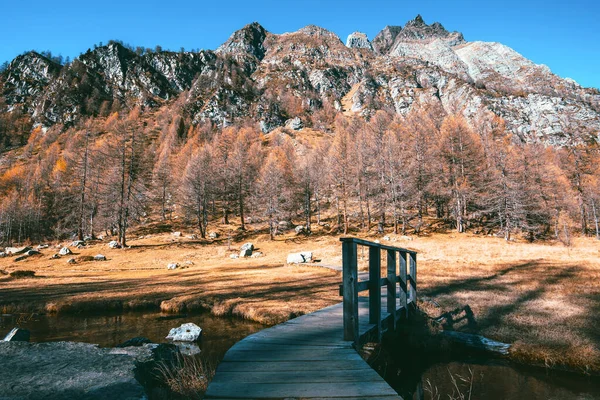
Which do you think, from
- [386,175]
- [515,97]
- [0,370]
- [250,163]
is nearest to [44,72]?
[250,163]

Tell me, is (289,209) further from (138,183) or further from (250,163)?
(138,183)

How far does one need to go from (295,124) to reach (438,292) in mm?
143316

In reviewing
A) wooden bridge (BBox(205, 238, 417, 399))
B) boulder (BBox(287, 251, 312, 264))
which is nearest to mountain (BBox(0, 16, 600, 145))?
boulder (BBox(287, 251, 312, 264))

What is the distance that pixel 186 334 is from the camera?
10695mm

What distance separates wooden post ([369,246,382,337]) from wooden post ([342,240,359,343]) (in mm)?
920

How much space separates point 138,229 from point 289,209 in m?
24.9

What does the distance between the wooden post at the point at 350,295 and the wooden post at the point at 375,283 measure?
3.02 feet

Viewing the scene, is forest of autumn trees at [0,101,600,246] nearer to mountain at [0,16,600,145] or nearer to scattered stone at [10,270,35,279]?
scattered stone at [10,270,35,279]

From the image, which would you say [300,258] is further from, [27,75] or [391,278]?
[27,75]

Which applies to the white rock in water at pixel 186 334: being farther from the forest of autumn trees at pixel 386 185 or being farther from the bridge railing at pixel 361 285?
the forest of autumn trees at pixel 386 185

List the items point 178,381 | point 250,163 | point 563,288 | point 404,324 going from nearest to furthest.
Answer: point 178,381 → point 404,324 → point 563,288 → point 250,163

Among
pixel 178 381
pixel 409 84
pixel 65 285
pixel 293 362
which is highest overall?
pixel 409 84

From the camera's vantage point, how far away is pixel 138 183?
4841 cm

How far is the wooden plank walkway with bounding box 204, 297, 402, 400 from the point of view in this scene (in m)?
3.33
